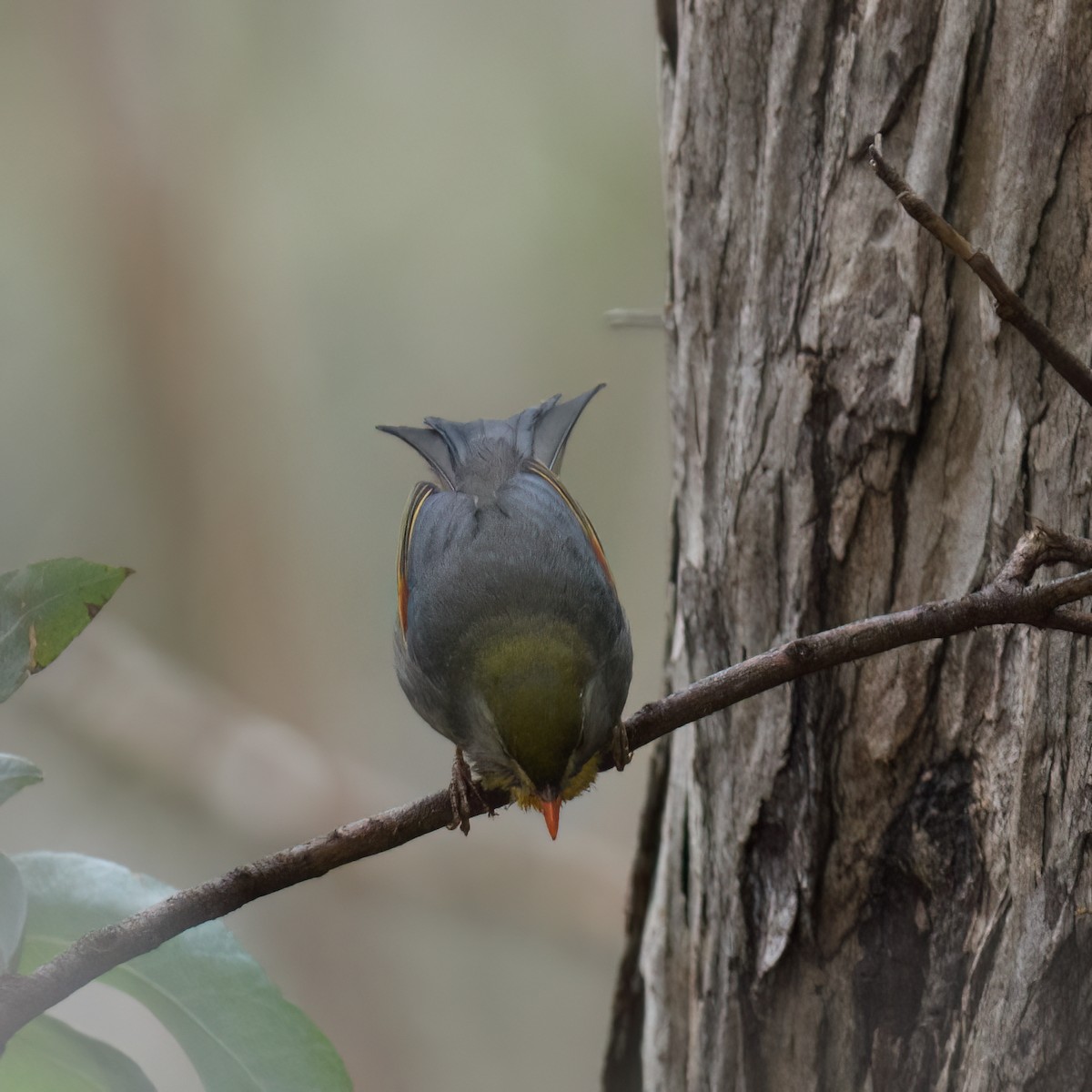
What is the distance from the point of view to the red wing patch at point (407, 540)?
269 cm

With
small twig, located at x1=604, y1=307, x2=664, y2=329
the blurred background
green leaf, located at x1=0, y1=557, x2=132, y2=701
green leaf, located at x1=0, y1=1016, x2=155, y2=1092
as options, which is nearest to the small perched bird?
small twig, located at x1=604, y1=307, x2=664, y2=329

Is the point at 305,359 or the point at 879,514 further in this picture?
the point at 305,359

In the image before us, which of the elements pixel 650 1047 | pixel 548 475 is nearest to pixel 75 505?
pixel 548 475

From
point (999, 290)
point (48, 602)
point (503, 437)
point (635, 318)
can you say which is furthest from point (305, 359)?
point (999, 290)

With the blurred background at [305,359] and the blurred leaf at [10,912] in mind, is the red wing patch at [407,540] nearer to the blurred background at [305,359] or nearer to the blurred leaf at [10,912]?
the blurred leaf at [10,912]

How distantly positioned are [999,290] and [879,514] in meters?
0.53

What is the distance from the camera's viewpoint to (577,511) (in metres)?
2.80

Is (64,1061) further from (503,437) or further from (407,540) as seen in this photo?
(503,437)

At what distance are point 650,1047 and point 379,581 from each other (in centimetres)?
481

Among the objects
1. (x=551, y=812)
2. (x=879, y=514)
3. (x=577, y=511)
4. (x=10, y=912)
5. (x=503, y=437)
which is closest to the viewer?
(x=10, y=912)

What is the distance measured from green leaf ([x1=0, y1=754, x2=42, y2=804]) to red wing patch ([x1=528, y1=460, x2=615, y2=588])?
1.47 metres

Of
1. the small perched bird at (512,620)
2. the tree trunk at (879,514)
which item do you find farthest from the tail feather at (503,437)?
the tree trunk at (879,514)

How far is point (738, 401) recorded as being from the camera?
2164 millimetres

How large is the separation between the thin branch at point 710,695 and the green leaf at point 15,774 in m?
0.20
